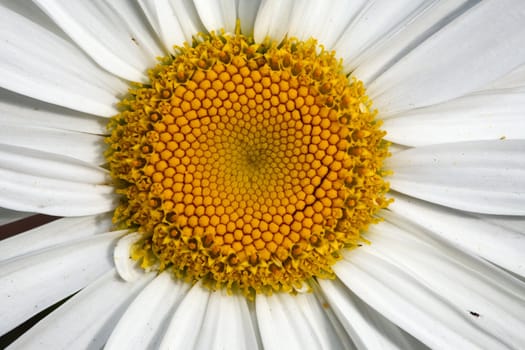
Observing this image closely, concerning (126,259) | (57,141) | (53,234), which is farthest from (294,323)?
(57,141)

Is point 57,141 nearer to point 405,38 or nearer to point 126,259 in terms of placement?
Answer: point 126,259

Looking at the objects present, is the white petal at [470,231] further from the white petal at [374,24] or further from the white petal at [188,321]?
the white petal at [188,321]

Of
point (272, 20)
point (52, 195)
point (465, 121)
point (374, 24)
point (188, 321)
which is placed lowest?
point (188, 321)

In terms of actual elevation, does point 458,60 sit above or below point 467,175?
above

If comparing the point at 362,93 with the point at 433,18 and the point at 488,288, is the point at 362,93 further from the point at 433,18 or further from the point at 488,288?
the point at 488,288

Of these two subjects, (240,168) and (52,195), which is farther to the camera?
(240,168)
